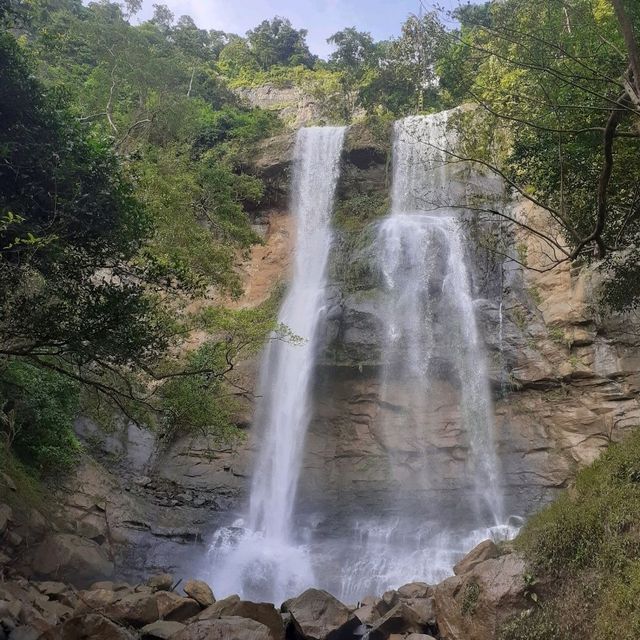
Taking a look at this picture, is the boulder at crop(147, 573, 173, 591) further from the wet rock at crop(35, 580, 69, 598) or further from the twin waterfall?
the twin waterfall

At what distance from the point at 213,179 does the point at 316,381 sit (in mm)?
6612

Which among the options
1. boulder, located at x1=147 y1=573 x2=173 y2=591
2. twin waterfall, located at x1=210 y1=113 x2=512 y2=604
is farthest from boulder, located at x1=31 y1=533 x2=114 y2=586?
twin waterfall, located at x1=210 y1=113 x2=512 y2=604

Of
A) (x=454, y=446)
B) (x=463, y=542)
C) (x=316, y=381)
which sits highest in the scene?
(x=316, y=381)

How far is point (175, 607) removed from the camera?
8.48 m

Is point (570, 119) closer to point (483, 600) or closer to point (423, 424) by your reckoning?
point (483, 600)

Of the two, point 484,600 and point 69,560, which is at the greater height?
point 484,600

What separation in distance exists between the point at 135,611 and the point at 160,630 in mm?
653

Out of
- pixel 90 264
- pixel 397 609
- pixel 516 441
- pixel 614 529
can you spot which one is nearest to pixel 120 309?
pixel 90 264

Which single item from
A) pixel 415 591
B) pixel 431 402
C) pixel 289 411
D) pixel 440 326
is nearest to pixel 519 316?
pixel 440 326

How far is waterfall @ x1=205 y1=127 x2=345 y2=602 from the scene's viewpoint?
41.1 feet

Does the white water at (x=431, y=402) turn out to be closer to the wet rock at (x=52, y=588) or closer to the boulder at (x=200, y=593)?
the boulder at (x=200, y=593)

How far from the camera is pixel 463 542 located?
13242 mm

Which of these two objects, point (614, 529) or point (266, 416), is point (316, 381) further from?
point (614, 529)

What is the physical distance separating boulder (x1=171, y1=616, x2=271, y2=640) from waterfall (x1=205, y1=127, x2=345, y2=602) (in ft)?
15.5
